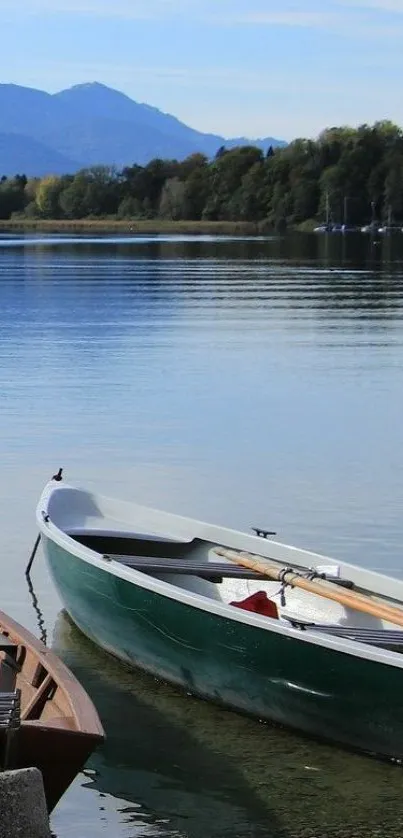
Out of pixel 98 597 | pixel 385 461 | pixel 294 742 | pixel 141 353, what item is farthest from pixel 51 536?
pixel 141 353

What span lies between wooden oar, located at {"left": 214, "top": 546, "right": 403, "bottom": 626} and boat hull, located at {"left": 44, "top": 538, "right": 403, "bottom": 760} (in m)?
1.03

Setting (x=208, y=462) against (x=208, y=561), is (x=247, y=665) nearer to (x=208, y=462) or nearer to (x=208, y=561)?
(x=208, y=561)

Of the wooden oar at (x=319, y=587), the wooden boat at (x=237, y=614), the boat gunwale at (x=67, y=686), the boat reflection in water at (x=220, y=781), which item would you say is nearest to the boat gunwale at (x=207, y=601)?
the wooden boat at (x=237, y=614)

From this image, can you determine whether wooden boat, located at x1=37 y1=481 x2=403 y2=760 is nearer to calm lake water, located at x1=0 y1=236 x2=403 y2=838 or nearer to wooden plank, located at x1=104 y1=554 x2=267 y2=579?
wooden plank, located at x1=104 y1=554 x2=267 y2=579

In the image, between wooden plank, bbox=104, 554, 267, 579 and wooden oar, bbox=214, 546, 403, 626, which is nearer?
wooden oar, bbox=214, 546, 403, 626

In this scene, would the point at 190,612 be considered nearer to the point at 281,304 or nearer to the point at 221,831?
the point at 221,831

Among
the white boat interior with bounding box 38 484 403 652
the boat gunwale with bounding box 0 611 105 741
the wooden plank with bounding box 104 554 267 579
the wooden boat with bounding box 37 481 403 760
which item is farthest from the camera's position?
the wooden plank with bounding box 104 554 267 579

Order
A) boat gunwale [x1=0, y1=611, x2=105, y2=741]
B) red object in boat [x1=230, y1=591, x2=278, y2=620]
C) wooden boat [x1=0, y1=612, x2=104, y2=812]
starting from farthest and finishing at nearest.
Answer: red object in boat [x1=230, y1=591, x2=278, y2=620] < boat gunwale [x1=0, y1=611, x2=105, y2=741] < wooden boat [x1=0, y1=612, x2=104, y2=812]

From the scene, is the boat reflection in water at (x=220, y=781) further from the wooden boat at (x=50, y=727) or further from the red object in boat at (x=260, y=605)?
the wooden boat at (x=50, y=727)

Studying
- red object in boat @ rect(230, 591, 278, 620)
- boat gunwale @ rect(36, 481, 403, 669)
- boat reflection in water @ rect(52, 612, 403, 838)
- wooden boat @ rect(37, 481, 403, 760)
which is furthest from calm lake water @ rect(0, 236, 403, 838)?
boat gunwale @ rect(36, 481, 403, 669)

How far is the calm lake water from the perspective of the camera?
38.1ft

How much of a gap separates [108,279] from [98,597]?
63427 mm

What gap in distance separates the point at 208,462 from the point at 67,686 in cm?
1347

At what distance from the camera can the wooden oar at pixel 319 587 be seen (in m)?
12.7
